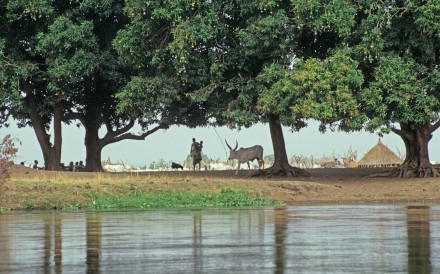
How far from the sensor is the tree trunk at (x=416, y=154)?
47156 millimetres

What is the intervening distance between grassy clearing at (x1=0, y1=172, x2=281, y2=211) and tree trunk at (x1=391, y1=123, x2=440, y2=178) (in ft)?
41.9

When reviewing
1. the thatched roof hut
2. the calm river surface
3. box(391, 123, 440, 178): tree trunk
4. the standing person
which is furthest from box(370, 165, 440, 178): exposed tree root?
the calm river surface

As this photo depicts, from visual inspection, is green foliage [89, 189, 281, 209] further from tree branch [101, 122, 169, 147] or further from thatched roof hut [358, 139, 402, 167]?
thatched roof hut [358, 139, 402, 167]

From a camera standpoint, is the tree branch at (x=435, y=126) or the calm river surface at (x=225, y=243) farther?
the tree branch at (x=435, y=126)

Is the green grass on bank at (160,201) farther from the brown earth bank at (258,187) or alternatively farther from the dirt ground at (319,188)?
the dirt ground at (319,188)

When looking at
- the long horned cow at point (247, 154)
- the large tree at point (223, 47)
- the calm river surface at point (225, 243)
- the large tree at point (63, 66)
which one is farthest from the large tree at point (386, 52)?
the calm river surface at point (225, 243)

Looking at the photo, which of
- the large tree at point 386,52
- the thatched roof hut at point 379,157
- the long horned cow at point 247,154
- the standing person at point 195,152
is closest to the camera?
the large tree at point 386,52

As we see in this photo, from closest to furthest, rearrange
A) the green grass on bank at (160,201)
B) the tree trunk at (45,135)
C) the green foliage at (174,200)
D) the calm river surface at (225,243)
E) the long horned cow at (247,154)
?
the calm river surface at (225,243)
the green grass on bank at (160,201)
the green foliage at (174,200)
the tree trunk at (45,135)
the long horned cow at (247,154)

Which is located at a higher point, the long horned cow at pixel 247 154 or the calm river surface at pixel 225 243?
the long horned cow at pixel 247 154

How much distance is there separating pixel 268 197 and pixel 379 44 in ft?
36.6

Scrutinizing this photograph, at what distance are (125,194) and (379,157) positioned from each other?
33501 millimetres

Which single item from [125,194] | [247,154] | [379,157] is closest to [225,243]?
[125,194]

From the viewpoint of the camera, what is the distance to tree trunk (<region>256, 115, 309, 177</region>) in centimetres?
5066

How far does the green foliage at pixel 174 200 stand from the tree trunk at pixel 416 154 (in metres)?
15.2
